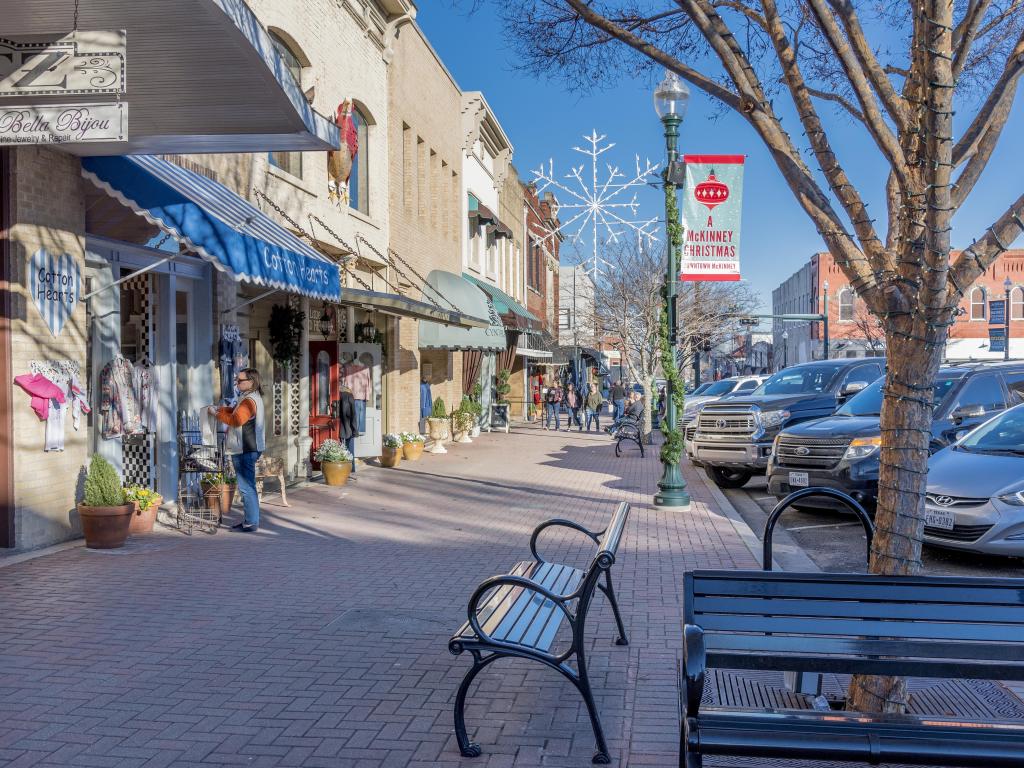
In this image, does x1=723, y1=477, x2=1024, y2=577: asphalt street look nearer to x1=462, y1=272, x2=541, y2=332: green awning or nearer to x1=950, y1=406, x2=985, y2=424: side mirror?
x1=950, y1=406, x2=985, y2=424: side mirror

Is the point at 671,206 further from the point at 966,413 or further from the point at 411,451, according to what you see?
the point at 411,451

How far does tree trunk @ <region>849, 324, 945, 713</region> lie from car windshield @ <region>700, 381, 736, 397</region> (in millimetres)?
23928

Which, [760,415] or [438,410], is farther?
[438,410]

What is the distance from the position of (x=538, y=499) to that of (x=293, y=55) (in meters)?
7.68

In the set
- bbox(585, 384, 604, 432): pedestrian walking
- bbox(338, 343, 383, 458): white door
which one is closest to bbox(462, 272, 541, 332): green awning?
bbox(585, 384, 604, 432): pedestrian walking

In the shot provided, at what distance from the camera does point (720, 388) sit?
29141 millimetres

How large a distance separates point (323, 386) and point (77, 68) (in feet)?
34.4

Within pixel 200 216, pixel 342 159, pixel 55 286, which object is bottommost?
pixel 55 286

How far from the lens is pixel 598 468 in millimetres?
18938

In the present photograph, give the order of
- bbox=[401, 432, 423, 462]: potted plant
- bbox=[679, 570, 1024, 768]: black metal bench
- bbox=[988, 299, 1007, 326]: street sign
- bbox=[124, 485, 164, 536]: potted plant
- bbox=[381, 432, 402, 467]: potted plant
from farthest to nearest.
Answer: bbox=[988, 299, 1007, 326]: street sign
bbox=[401, 432, 423, 462]: potted plant
bbox=[381, 432, 402, 467]: potted plant
bbox=[124, 485, 164, 536]: potted plant
bbox=[679, 570, 1024, 768]: black metal bench

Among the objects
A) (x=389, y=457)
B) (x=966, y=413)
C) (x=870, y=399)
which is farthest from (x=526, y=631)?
(x=389, y=457)

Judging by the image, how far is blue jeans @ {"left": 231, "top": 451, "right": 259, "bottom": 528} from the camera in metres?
10.6

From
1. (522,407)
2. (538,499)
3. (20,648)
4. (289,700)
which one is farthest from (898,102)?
(522,407)

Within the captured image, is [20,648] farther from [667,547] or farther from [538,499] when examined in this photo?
[538,499]
